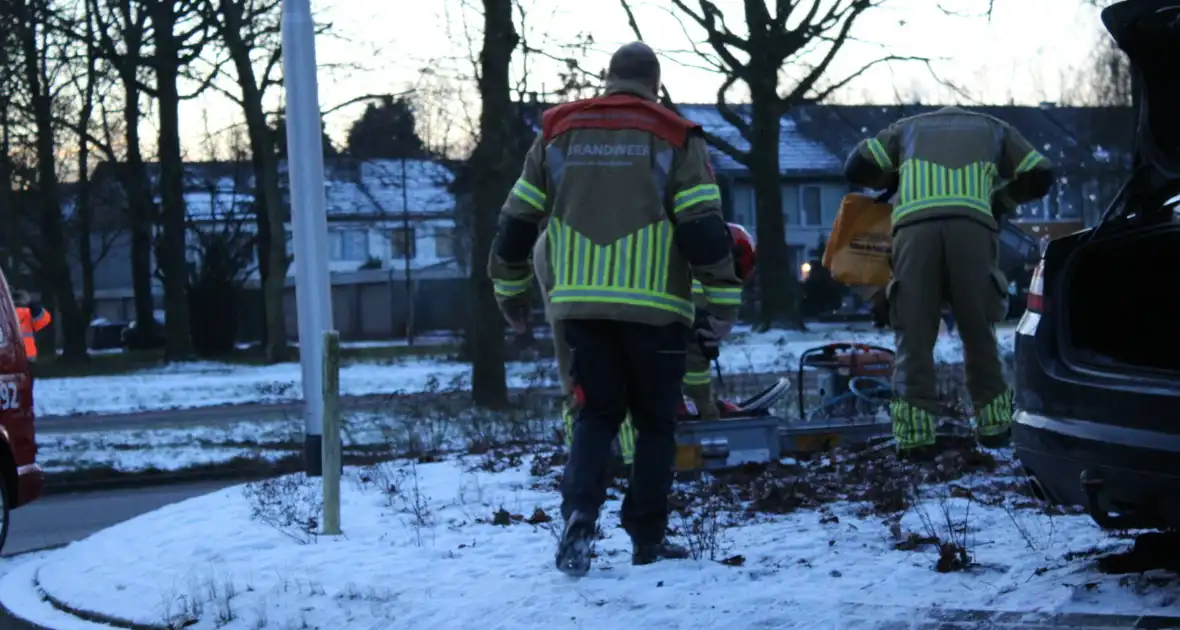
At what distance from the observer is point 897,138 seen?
Answer: 316 inches

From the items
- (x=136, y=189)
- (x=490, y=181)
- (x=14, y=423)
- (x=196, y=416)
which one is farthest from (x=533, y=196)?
(x=136, y=189)

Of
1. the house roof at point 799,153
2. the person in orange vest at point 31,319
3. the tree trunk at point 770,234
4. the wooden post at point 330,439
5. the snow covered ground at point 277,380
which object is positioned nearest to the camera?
the wooden post at point 330,439

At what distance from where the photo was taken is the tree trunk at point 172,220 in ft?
107

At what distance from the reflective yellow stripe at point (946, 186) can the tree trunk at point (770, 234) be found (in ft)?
82.8

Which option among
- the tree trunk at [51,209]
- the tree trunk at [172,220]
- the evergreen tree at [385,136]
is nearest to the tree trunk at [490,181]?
the tree trunk at [51,209]

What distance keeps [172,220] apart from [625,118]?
1239 inches

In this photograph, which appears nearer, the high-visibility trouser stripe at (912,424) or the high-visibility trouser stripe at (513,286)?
the high-visibility trouser stripe at (513,286)

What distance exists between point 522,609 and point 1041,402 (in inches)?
71.2

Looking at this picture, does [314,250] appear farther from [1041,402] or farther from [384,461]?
[1041,402]

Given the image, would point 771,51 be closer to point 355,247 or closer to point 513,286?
point 513,286

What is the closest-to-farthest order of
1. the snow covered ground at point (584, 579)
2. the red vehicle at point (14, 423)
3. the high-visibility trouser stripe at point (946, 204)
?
the snow covered ground at point (584, 579) → the high-visibility trouser stripe at point (946, 204) → the red vehicle at point (14, 423)

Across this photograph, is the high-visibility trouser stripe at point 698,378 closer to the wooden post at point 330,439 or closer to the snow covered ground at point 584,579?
the snow covered ground at point 584,579

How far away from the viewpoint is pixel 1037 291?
5465mm

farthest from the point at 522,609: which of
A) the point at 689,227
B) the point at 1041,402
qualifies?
the point at 1041,402
